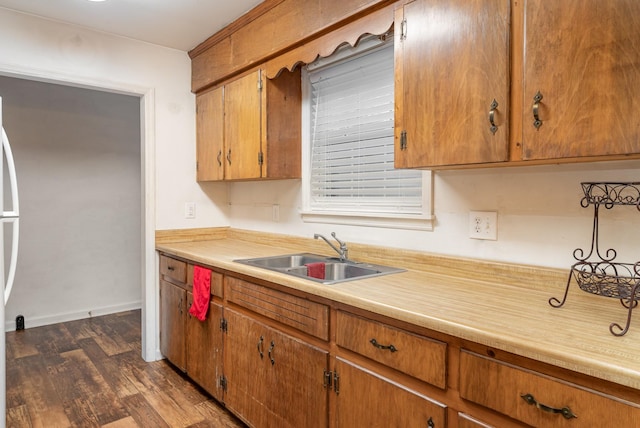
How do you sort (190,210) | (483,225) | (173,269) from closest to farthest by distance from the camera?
(483,225)
(173,269)
(190,210)

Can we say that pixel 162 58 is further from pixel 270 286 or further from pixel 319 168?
pixel 270 286

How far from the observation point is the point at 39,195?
3.75 metres

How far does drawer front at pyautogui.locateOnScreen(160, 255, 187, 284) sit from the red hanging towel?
210mm

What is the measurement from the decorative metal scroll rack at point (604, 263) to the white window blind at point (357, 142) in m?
0.72

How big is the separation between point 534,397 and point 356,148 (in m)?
1.64

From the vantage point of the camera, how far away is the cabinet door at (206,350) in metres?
2.28

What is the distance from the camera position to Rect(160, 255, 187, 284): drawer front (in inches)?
104

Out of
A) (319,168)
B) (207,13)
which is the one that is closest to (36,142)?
(207,13)

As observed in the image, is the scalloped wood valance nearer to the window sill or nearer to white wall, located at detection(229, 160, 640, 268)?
white wall, located at detection(229, 160, 640, 268)

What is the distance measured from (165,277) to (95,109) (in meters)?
2.17

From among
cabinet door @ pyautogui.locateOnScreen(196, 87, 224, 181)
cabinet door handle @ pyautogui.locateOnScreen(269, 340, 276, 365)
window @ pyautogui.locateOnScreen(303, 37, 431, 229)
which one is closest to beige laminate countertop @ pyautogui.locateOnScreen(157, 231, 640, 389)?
cabinet door handle @ pyautogui.locateOnScreen(269, 340, 276, 365)

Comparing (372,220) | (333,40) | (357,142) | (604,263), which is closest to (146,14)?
(333,40)

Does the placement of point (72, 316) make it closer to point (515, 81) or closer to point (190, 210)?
point (190, 210)

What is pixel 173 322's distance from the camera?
2.80 m
